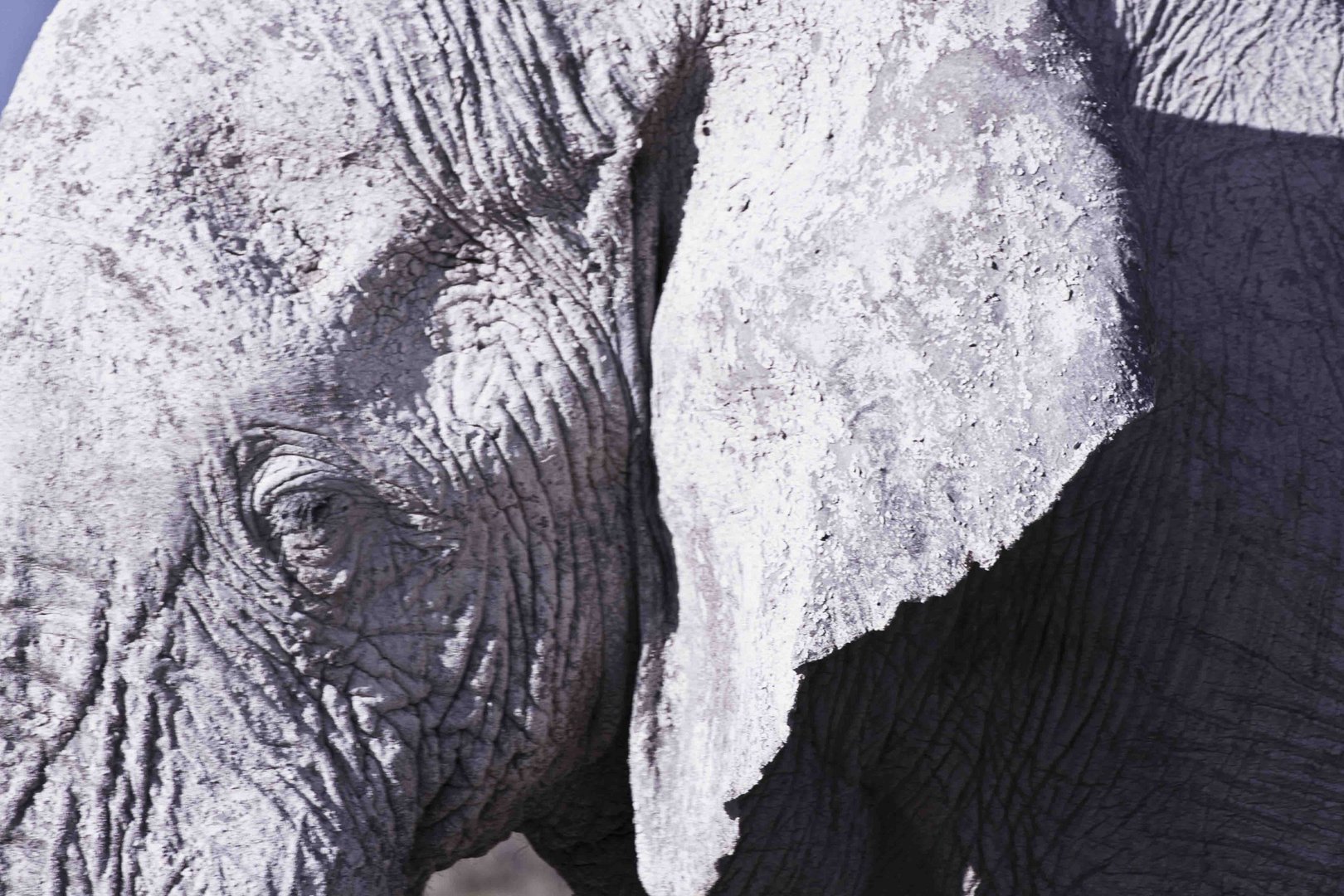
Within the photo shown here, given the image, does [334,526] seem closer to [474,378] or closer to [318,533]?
[318,533]

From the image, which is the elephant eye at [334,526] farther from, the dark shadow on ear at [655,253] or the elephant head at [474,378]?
the dark shadow on ear at [655,253]

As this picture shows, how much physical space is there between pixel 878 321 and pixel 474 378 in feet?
1.25

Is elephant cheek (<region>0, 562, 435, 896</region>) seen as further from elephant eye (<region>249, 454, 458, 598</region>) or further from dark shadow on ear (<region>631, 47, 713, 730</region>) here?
dark shadow on ear (<region>631, 47, 713, 730</region>)

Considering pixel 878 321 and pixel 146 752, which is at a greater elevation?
pixel 878 321

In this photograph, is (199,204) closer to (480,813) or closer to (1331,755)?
(480,813)

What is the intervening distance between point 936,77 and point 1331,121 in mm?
441

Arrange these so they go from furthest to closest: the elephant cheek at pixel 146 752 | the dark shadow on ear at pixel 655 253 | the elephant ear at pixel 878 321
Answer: the dark shadow on ear at pixel 655 253 < the elephant cheek at pixel 146 752 < the elephant ear at pixel 878 321

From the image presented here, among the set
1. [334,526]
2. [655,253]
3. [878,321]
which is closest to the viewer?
[878,321]

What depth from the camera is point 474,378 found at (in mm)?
1520

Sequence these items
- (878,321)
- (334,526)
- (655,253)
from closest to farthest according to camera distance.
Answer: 1. (878,321)
2. (334,526)
3. (655,253)

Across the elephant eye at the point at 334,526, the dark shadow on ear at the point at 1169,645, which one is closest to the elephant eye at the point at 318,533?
the elephant eye at the point at 334,526

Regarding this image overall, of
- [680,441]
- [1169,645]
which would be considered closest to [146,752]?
[680,441]

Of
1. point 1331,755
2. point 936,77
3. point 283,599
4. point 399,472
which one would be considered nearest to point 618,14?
point 936,77

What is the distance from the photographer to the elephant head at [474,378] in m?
1.35
